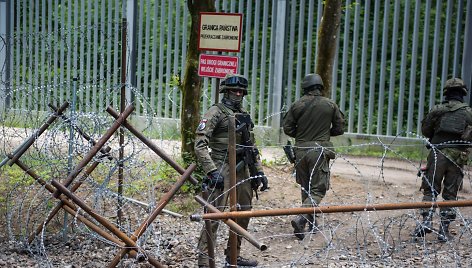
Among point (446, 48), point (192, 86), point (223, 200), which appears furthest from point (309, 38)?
point (223, 200)

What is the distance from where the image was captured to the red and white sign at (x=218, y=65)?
906cm

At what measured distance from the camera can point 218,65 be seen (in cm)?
911

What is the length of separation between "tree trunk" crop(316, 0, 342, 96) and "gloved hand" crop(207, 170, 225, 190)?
5.45 m

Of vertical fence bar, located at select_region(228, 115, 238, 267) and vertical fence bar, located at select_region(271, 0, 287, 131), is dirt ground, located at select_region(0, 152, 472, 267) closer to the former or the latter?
vertical fence bar, located at select_region(228, 115, 238, 267)

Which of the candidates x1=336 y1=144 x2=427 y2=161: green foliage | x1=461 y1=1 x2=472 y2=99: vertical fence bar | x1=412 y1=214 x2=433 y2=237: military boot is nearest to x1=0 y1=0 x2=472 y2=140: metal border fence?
x1=461 y1=1 x2=472 y2=99: vertical fence bar

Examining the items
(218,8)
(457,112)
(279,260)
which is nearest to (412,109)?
(218,8)

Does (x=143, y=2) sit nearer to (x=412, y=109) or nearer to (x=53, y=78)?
(x=53, y=78)

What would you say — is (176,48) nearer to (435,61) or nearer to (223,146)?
(435,61)

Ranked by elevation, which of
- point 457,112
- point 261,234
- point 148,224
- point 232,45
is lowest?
point 261,234

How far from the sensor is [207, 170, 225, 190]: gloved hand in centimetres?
675

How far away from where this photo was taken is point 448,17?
45.9 ft

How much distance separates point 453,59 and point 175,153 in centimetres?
568

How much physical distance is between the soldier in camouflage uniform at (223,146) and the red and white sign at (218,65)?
1839mm

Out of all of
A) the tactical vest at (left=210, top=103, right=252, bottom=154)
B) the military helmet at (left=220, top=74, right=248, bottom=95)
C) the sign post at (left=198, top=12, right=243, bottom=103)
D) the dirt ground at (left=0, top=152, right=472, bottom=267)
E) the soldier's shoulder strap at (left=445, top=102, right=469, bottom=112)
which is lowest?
the dirt ground at (left=0, top=152, right=472, bottom=267)
